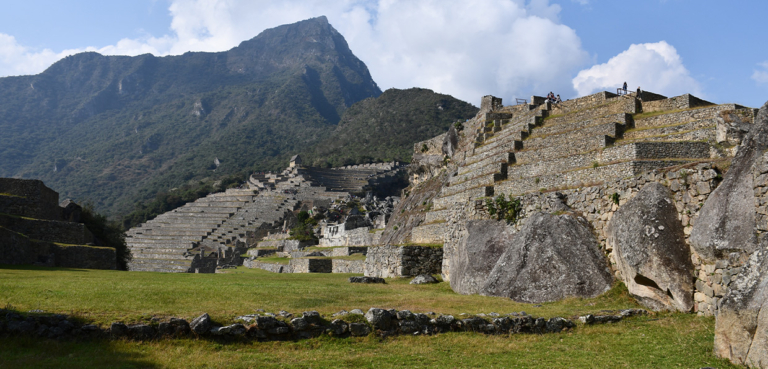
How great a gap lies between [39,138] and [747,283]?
701 ft

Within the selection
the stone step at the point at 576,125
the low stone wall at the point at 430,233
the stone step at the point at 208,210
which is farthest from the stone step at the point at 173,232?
the stone step at the point at 576,125

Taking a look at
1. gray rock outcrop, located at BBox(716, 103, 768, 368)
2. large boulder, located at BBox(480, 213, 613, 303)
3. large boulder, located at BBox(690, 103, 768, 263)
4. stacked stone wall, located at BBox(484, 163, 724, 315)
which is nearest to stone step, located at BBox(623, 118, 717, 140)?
stacked stone wall, located at BBox(484, 163, 724, 315)

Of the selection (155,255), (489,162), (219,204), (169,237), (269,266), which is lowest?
(155,255)

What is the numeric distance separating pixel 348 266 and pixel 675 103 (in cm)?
1776

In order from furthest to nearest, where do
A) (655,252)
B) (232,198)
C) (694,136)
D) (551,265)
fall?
(232,198) < (694,136) < (551,265) < (655,252)

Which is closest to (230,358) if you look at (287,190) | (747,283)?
(747,283)

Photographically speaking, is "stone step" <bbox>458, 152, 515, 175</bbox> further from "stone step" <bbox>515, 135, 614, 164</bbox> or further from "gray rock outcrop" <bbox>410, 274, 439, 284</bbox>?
"gray rock outcrop" <bbox>410, 274, 439, 284</bbox>

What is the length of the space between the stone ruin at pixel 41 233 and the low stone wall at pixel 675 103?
27.1 m

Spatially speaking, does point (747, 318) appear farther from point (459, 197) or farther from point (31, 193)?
point (31, 193)

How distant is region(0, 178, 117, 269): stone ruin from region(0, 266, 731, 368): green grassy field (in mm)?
12771

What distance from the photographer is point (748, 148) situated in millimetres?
8352

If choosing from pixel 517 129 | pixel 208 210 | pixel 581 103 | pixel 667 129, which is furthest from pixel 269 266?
pixel 208 210

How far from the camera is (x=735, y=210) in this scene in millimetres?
8180

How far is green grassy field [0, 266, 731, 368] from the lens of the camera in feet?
Result: 23.9
